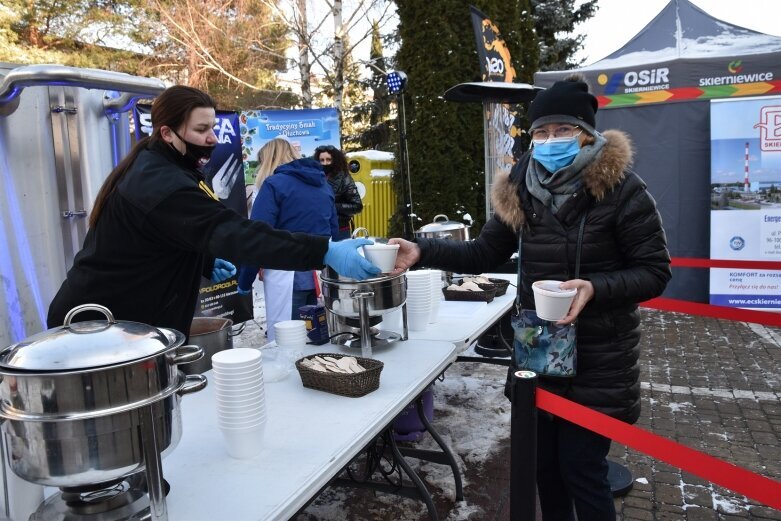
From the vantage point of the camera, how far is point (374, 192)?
39.2 ft

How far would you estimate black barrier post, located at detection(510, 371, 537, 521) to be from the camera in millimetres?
1718

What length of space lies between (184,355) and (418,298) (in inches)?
71.7

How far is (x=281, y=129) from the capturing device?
867 centimetres

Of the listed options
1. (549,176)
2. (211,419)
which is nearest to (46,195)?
(211,419)

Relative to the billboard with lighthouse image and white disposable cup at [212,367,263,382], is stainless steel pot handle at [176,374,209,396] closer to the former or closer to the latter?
white disposable cup at [212,367,263,382]

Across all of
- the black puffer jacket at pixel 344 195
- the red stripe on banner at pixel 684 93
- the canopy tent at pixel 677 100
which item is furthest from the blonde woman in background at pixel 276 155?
the red stripe on banner at pixel 684 93

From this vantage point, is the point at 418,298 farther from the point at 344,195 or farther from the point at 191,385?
the point at 344,195

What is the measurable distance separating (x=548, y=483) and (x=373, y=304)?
40.2 inches

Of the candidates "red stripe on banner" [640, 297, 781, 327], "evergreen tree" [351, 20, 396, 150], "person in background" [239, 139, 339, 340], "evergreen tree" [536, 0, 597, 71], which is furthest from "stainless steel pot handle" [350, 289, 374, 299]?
"evergreen tree" [351, 20, 396, 150]

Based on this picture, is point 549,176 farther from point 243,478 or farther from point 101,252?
point 101,252

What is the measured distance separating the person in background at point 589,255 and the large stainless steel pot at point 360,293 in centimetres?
62

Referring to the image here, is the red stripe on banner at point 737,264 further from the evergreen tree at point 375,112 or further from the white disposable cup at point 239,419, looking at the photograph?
the evergreen tree at point 375,112

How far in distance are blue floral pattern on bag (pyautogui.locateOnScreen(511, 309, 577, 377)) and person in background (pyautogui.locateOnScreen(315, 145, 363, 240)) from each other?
4629mm

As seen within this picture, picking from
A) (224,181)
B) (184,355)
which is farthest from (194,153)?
(224,181)
